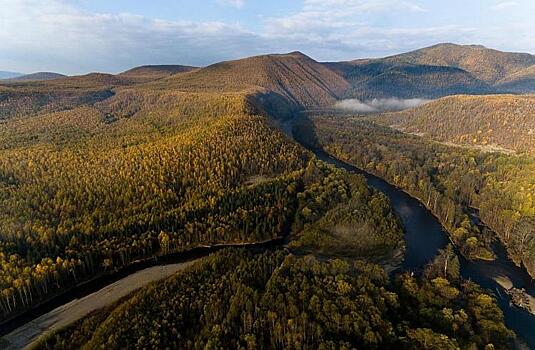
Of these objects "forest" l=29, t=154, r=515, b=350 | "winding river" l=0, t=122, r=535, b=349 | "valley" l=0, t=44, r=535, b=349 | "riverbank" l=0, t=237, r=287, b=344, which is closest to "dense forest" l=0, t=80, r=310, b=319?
"valley" l=0, t=44, r=535, b=349

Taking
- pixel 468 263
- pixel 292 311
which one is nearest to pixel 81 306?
pixel 292 311

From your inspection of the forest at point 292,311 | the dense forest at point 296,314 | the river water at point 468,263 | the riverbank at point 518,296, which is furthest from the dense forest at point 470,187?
the dense forest at point 296,314

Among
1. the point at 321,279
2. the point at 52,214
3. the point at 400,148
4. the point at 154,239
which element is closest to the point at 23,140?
the point at 52,214

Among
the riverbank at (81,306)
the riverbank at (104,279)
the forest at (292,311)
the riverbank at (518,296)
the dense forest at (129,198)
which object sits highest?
the dense forest at (129,198)

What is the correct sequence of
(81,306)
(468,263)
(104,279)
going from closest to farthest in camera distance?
(81,306) → (104,279) → (468,263)

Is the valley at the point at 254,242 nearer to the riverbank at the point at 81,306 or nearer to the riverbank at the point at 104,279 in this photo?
the riverbank at the point at 81,306

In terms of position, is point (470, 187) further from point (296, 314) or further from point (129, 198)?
point (129, 198)

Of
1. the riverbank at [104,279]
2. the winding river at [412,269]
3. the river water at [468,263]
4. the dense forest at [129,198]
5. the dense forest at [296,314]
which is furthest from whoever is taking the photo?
the dense forest at [129,198]

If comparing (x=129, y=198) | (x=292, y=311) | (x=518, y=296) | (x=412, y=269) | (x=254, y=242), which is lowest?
(x=518, y=296)
